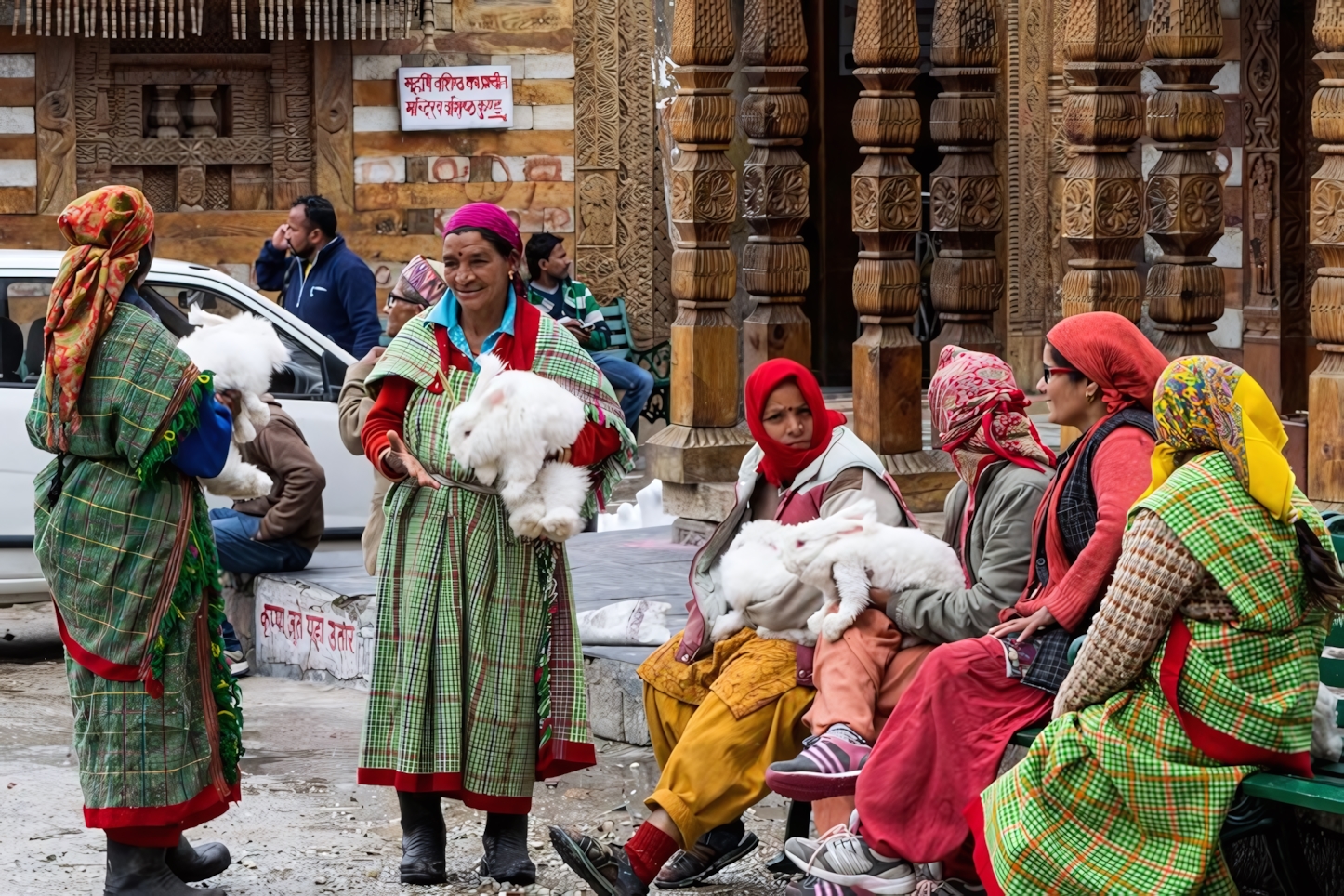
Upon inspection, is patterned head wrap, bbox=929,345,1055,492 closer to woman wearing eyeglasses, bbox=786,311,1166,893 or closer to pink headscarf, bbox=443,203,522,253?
woman wearing eyeglasses, bbox=786,311,1166,893

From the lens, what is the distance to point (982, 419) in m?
4.96

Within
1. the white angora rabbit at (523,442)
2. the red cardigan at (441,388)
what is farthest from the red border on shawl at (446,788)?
the red cardigan at (441,388)

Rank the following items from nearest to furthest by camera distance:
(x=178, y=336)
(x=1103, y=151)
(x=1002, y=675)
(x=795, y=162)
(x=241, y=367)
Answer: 1. (x=1002, y=675)
2. (x=241, y=367)
3. (x=1103, y=151)
4. (x=178, y=336)
5. (x=795, y=162)

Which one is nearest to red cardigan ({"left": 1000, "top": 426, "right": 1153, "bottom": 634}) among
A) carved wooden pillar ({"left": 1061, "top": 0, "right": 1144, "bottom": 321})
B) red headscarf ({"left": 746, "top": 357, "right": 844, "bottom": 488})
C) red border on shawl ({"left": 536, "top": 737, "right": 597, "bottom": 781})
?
red headscarf ({"left": 746, "top": 357, "right": 844, "bottom": 488})

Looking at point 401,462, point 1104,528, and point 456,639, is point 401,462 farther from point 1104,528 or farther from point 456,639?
point 1104,528

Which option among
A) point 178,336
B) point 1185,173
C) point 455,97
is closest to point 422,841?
point 1185,173

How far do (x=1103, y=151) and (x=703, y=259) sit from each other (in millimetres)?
1989

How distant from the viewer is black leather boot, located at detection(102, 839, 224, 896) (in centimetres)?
519

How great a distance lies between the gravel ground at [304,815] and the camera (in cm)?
559

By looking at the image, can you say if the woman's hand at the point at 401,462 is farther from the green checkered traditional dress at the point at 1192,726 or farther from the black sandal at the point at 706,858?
the green checkered traditional dress at the point at 1192,726

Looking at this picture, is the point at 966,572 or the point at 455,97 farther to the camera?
the point at 455,97

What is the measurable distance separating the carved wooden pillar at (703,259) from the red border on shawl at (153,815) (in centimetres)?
359

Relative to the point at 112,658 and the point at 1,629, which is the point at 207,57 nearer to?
the point at 1,629

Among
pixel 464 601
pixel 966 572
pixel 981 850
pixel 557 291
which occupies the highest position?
pixel 557 291
